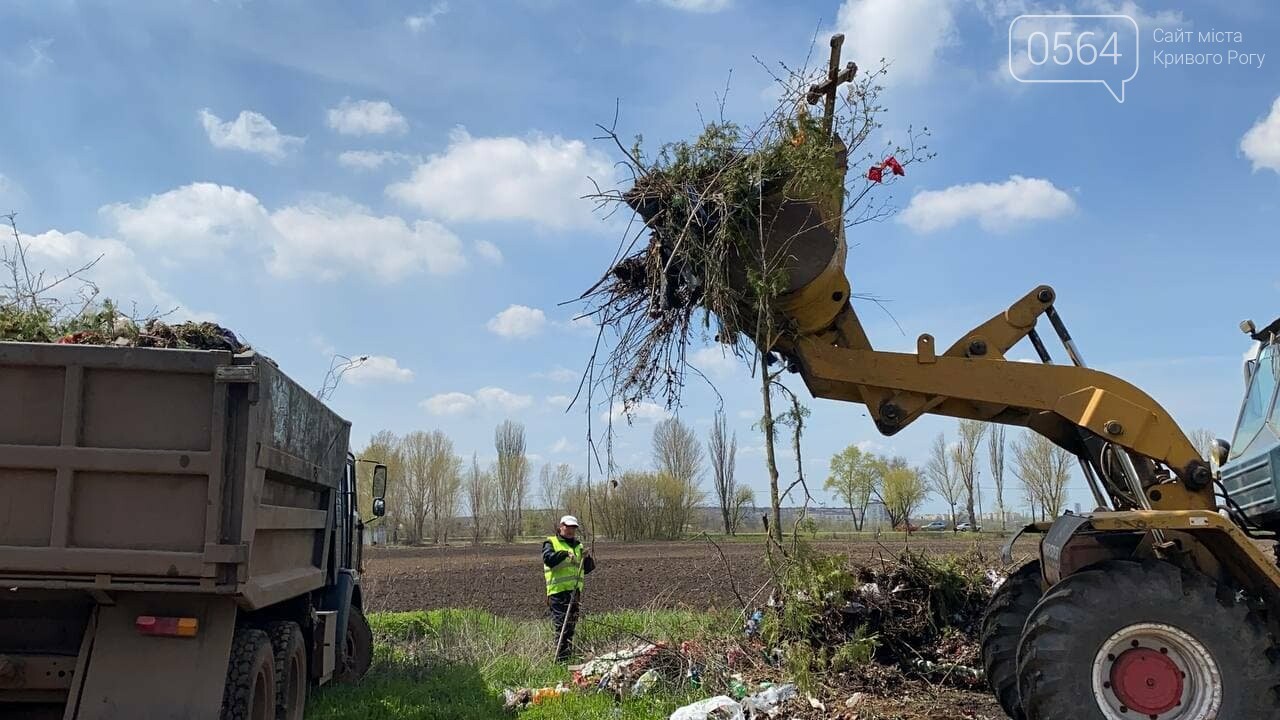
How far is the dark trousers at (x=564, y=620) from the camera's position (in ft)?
31.5

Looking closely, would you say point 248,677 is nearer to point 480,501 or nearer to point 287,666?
point 287,666

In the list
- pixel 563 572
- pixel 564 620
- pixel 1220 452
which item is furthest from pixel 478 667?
pixel 1220 452

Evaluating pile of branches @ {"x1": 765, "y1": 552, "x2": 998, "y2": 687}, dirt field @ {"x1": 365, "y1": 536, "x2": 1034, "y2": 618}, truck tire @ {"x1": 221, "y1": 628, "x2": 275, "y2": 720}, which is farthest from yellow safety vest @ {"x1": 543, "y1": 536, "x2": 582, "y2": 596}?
truck tire @ {"x1": 221, "y1": 628, "x2": 275, "y2": 720}

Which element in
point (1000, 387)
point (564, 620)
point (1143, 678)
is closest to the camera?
point (1143, 678)

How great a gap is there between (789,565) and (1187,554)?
9.53ft

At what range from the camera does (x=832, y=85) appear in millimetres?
5777

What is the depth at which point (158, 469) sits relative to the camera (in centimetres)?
459

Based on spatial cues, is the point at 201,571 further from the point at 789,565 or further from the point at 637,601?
the point at 637,601

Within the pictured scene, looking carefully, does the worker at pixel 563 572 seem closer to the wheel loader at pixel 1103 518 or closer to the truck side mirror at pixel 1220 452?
the wheel loader at pixel 1103 518

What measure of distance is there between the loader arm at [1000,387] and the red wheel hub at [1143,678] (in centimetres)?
107

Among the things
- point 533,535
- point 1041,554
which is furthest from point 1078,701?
point 533,535

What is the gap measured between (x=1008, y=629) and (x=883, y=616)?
5.15ft

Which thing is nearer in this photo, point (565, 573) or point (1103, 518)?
point (1103, 518)

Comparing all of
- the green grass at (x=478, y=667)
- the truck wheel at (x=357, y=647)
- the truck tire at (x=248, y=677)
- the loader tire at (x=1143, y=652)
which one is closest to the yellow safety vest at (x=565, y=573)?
the green grass at (x=478, y=667)
